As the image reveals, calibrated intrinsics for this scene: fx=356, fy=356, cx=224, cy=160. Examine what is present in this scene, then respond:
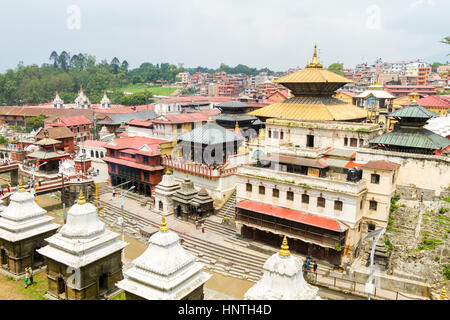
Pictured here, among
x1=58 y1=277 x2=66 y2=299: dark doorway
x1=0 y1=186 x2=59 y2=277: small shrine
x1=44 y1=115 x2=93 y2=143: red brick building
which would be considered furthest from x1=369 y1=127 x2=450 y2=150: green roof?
x1=44 y1=115 x2=93 y2=143: red brick building

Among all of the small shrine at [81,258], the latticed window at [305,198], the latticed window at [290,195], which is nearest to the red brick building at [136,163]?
the latticed window at [290,195]

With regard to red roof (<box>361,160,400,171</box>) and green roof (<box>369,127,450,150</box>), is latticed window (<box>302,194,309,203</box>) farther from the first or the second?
green roof (<box>369,127,450,150</box>)

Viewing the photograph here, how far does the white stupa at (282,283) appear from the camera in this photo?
13.2 meters

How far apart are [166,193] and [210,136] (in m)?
8.52

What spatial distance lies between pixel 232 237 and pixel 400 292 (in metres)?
14.3

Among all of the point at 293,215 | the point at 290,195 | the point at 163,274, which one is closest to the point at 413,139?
the point at 290,195

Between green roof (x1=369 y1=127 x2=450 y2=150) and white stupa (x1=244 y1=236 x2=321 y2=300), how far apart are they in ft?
68.1

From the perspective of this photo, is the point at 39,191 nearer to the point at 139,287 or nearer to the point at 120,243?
the point at 120,243

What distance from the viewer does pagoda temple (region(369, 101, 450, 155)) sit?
2920 cm

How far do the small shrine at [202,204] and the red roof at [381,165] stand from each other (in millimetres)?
15706

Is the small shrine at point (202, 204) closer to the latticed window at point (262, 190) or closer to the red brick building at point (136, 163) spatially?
the latticed window at point (262, 190)

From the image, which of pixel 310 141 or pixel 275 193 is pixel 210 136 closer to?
pixel 310 141

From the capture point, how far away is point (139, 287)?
1656 centimetres

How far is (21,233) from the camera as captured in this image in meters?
24.4
